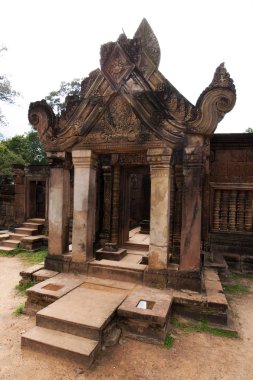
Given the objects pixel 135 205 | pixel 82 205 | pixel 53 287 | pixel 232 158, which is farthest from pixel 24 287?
pixel 135 205

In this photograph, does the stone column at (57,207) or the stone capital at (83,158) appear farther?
the stone column at (57,207)

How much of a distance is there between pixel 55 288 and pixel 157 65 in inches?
196

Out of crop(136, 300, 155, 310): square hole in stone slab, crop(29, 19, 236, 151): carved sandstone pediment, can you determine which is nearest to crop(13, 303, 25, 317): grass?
crop(136, 300, 155, 310): square hole in stone slab

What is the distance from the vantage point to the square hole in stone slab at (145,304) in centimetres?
387

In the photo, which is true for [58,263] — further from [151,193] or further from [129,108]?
[129,108]

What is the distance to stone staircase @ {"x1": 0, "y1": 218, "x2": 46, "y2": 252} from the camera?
10.2 metres

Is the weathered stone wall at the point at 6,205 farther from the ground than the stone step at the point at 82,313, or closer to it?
farther from the ground

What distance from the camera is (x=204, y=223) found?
27.7 feet

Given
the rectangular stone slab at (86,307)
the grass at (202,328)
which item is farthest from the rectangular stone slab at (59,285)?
the grass at (202,328)

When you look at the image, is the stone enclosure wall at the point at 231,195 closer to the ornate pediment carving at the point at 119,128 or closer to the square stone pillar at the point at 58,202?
the ornate pediment carving at the point at 119,128

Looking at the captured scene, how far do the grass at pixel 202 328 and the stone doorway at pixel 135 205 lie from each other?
4.22 m

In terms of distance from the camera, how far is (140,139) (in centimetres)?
477

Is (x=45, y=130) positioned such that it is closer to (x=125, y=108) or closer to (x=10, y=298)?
(x=125, y=108)

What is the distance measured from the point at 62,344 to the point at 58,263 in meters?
2.31
